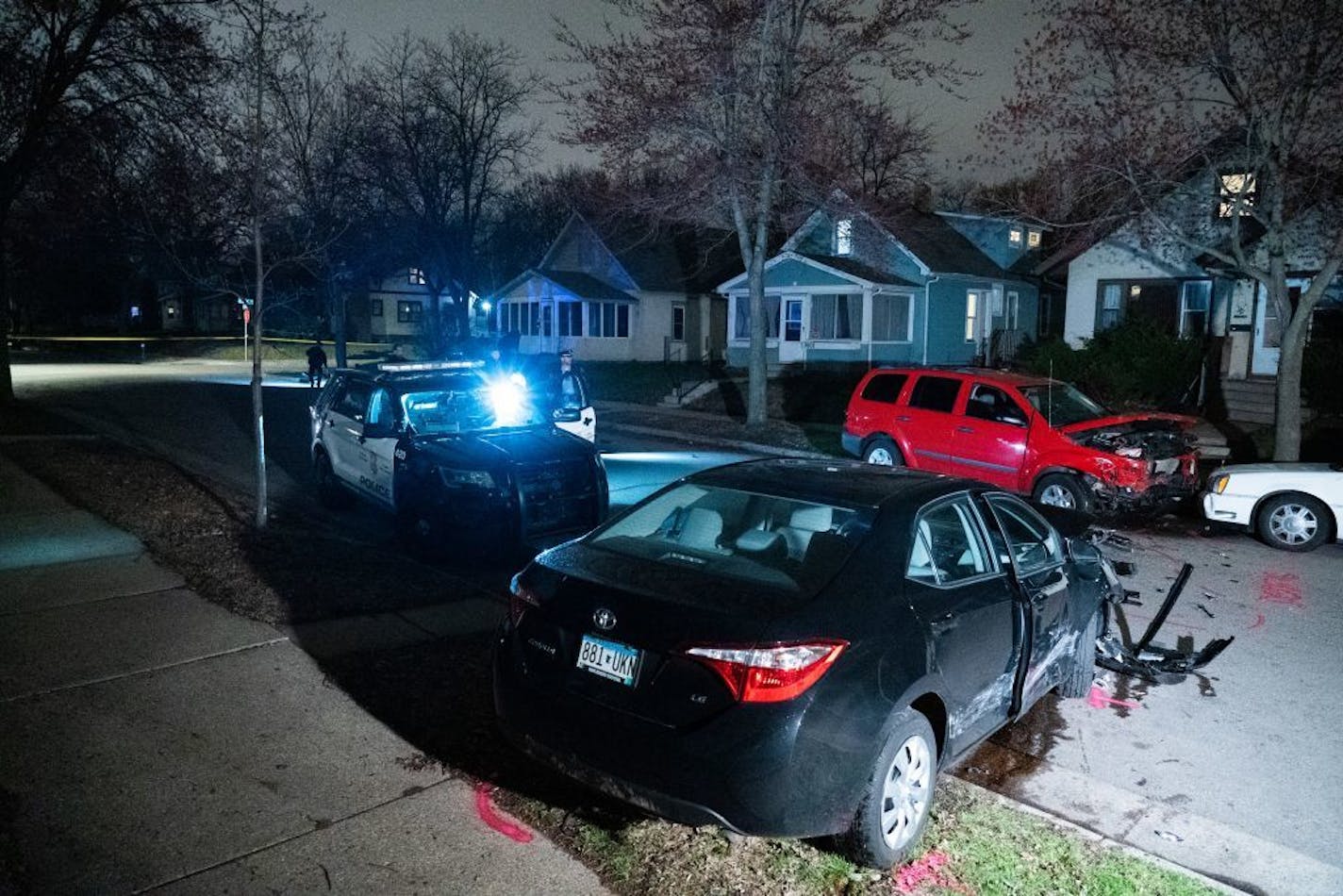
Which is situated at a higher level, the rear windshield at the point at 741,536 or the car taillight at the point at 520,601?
the rear windshield at the point at 741,536

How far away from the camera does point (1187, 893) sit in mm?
3752

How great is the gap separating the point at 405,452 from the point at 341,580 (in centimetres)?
159

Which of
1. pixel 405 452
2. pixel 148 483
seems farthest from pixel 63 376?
pixel 405 452

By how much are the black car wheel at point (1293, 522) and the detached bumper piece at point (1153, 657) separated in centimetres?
450

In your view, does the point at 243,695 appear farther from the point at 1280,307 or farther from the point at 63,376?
the point at 63,376

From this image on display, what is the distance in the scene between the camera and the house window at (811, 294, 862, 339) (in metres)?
31.3

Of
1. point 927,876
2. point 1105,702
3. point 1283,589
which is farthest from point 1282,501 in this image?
point 927,876

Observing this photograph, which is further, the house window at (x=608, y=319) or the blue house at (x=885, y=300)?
the house window at (x=608, y=319)

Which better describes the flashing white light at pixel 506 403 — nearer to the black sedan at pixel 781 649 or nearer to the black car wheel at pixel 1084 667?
the black sedan at pixel 781 649

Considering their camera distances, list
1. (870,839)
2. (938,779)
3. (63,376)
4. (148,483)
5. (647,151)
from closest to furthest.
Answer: (870,839) < (938,779) < (148,483) < (647,151) < (63,376)

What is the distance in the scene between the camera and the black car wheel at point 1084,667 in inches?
222

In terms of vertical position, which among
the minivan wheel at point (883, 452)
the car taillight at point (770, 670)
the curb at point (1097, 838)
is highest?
the car taillight at point (770, 670)

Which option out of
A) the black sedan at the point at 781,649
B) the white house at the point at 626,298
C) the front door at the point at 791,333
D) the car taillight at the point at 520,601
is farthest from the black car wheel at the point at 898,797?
the white house at the point at 626,298

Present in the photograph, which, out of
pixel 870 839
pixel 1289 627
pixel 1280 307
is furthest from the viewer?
pixel 1280 307
